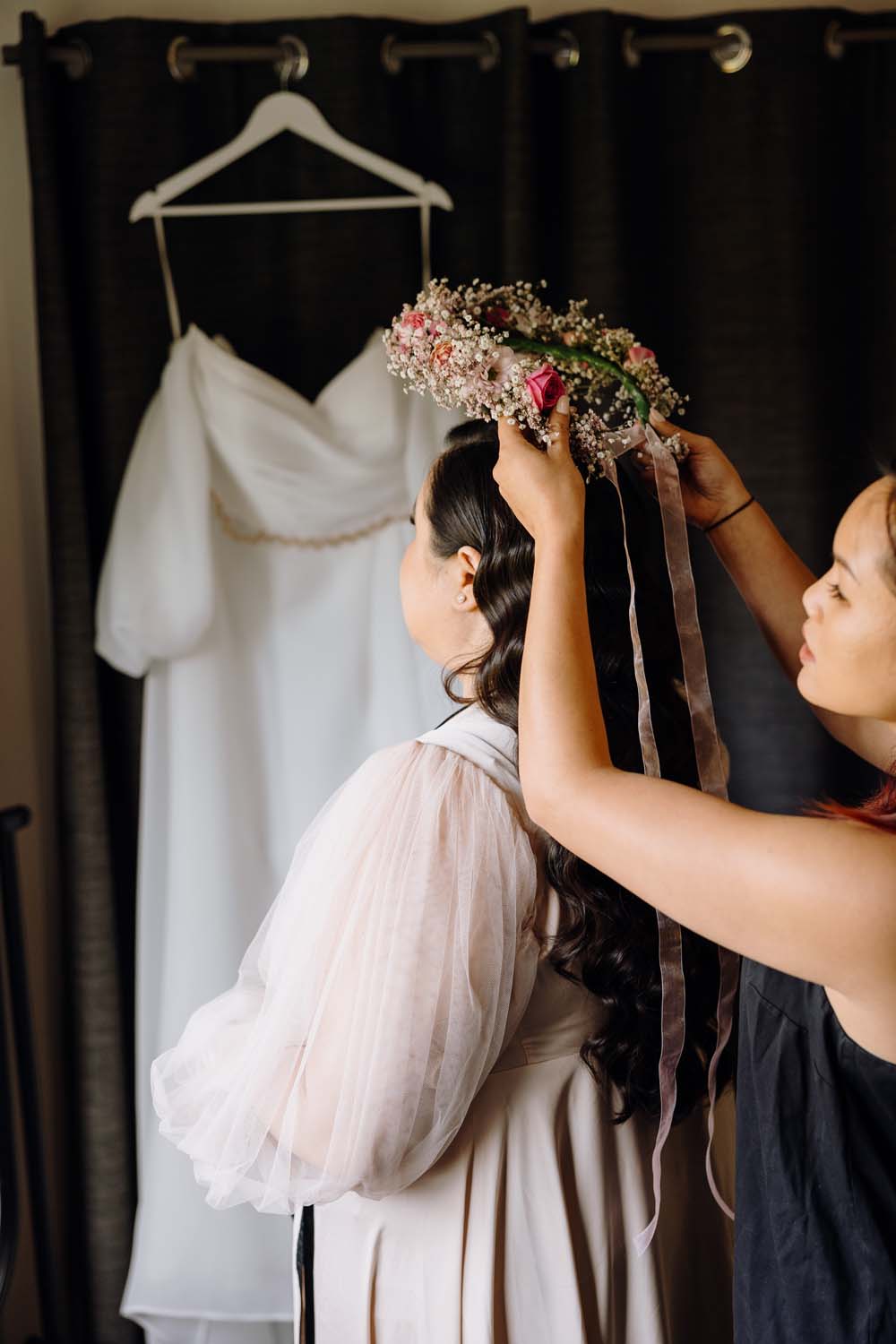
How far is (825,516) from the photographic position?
209cm

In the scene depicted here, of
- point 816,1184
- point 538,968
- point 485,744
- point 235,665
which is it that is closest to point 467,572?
point 485,744

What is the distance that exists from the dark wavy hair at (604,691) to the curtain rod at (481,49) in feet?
3.54

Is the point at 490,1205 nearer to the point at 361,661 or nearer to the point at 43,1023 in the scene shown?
the point at 361,661

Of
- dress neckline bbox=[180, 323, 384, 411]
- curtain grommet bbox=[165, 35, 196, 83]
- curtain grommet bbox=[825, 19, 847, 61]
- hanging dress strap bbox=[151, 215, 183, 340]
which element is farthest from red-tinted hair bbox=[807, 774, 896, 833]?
curtain grommet bbox=[165, 35, 196, 83]

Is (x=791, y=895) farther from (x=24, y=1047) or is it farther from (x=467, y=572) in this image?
(x=24, y=1047)

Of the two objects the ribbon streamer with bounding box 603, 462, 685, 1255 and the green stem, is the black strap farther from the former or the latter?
the green stem

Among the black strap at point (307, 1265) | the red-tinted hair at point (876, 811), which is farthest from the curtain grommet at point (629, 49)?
the black strap at point (307, 1265)

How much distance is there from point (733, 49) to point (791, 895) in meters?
1.73

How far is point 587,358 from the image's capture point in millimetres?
1147

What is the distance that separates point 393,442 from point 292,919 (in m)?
1.04

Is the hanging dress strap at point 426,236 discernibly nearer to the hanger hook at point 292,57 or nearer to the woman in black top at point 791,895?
the hanger hook at point 292,57

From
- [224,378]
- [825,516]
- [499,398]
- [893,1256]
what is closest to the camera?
[893,1256]

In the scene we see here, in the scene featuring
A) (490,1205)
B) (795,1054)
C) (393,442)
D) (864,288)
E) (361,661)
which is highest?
(864,288)

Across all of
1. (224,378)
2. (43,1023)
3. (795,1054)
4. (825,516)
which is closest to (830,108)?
(825,516)
